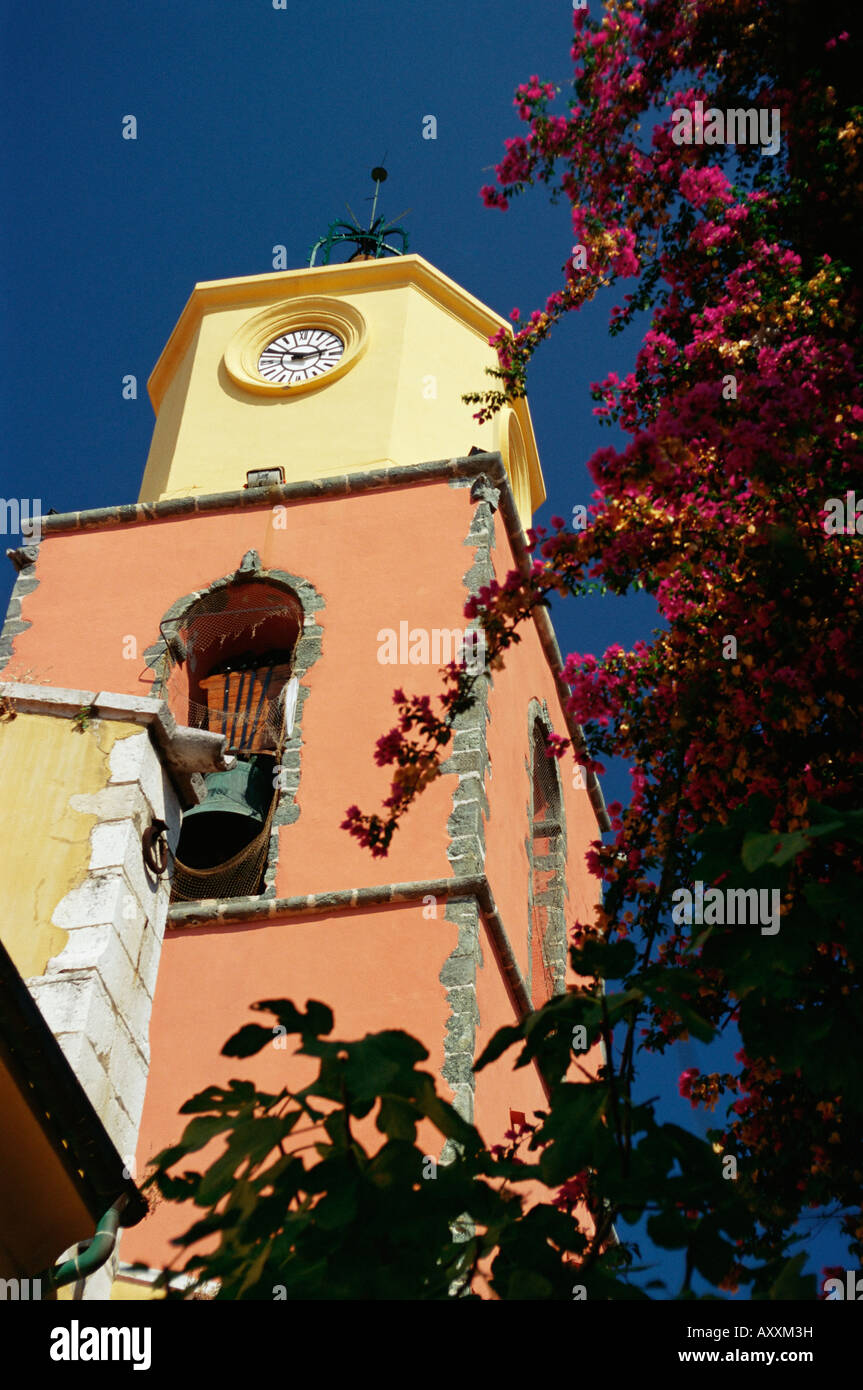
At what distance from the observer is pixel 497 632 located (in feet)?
17.7

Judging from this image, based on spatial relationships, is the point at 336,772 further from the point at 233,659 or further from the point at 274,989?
the point at 233,659

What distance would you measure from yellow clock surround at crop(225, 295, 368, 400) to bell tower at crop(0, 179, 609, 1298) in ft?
0.13

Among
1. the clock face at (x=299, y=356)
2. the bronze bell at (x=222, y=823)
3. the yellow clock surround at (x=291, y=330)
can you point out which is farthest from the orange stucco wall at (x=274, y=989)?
the clock face at (x=299, y=356)

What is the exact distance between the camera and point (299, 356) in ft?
57.9

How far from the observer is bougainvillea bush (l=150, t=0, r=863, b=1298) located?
10.7 feet

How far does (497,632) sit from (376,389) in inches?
460

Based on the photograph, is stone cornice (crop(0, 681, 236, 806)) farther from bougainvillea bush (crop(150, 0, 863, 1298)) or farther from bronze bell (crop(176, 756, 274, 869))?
bronze bell (crop(176, 756, 274, 869))

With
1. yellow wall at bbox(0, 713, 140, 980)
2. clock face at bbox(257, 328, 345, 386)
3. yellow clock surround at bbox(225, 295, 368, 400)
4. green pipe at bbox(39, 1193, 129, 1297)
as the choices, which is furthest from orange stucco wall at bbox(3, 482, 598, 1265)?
green pipe at bbox(39, 1193, 129, 1297)

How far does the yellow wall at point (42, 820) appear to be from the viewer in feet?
20.5

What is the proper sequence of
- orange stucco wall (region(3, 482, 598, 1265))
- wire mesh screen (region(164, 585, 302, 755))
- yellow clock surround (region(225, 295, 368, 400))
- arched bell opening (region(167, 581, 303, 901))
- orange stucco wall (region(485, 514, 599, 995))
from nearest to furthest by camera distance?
1. orange stucco wall (region(3, 482, 598, 1265))
2. arched bell opening (region(167, 581, 303, 901))
3. orange stucco wall (region(485, 514, 599, 995))
4. wire mesh screen (region(164, 585, 302, 755))
5. yellow clock surround (region(225, 295, 368, 400))

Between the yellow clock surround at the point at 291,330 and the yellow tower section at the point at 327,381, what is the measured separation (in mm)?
15

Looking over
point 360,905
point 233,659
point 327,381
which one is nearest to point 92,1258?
point 360,905

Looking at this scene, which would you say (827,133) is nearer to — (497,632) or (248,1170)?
(497,632)
